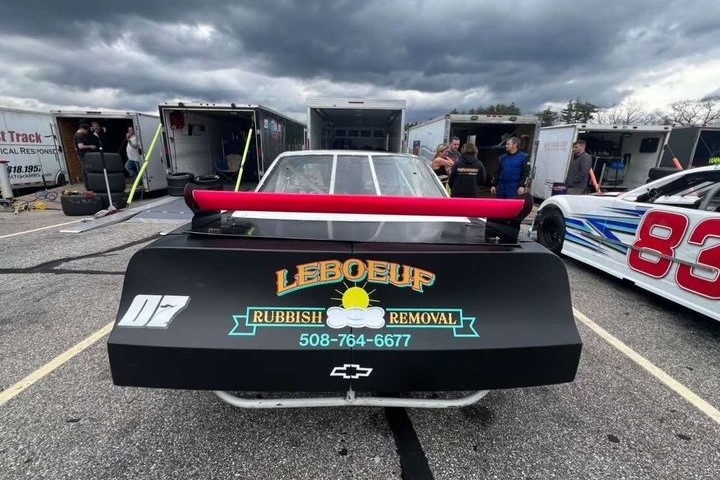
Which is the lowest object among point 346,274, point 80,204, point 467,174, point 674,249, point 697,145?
point 80,204

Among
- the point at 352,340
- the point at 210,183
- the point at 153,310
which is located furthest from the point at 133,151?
the point at 352,340

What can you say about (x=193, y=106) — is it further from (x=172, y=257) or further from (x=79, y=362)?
(x=172, y=257)

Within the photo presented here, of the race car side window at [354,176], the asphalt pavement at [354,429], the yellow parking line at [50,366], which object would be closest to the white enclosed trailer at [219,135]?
the race car side window at [354,176]

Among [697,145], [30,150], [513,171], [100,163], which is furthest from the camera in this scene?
[697,145]

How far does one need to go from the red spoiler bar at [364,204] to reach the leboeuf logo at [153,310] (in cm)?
49

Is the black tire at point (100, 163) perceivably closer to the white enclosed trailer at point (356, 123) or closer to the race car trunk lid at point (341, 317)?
the white enclosed trailer at point (356, 123)

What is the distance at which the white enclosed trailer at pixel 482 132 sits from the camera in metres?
9.95

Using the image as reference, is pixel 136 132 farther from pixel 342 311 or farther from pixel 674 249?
pixel 674 249

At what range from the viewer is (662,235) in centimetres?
366

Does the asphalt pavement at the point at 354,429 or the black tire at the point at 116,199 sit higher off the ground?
the black tire at the point at 116,199

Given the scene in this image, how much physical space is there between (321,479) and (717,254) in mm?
3867

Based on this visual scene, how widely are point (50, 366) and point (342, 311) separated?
2536 millimetres

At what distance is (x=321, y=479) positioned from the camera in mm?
1734

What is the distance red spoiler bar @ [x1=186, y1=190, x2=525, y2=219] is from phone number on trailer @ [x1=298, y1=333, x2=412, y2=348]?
1.87 ft
